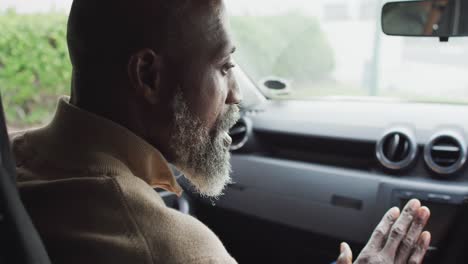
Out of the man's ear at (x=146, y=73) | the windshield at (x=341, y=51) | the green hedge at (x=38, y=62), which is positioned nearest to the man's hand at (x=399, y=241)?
the man's ear at (x=146, y=73)

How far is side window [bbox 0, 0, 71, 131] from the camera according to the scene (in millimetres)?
4863

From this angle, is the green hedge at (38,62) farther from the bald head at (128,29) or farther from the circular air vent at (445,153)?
the bald head at (128,29)

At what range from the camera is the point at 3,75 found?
16.2 ft

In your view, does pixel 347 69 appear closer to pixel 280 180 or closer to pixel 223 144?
pixel 280 180

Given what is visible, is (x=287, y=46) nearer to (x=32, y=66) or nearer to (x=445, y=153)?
(x=32, y=66)

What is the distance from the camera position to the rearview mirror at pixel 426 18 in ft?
7.47

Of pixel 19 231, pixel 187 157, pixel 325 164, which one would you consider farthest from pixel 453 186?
pixel 19 231

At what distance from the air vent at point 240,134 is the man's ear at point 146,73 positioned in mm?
2014

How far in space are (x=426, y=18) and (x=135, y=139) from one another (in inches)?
57.4

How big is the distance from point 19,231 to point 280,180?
2.33m

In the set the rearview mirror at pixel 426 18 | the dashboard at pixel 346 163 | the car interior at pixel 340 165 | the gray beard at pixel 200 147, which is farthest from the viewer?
the dashboard at pixel 346 163

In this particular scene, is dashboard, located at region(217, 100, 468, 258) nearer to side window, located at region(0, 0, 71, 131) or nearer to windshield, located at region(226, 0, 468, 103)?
windshield, located at region(226, 0, 468, 103)

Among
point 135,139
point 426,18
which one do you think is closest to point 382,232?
point 135,139

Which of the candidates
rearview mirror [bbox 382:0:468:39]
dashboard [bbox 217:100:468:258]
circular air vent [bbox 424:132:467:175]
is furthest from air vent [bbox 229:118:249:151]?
rearview mirror [bbox 382:0:468:39]
